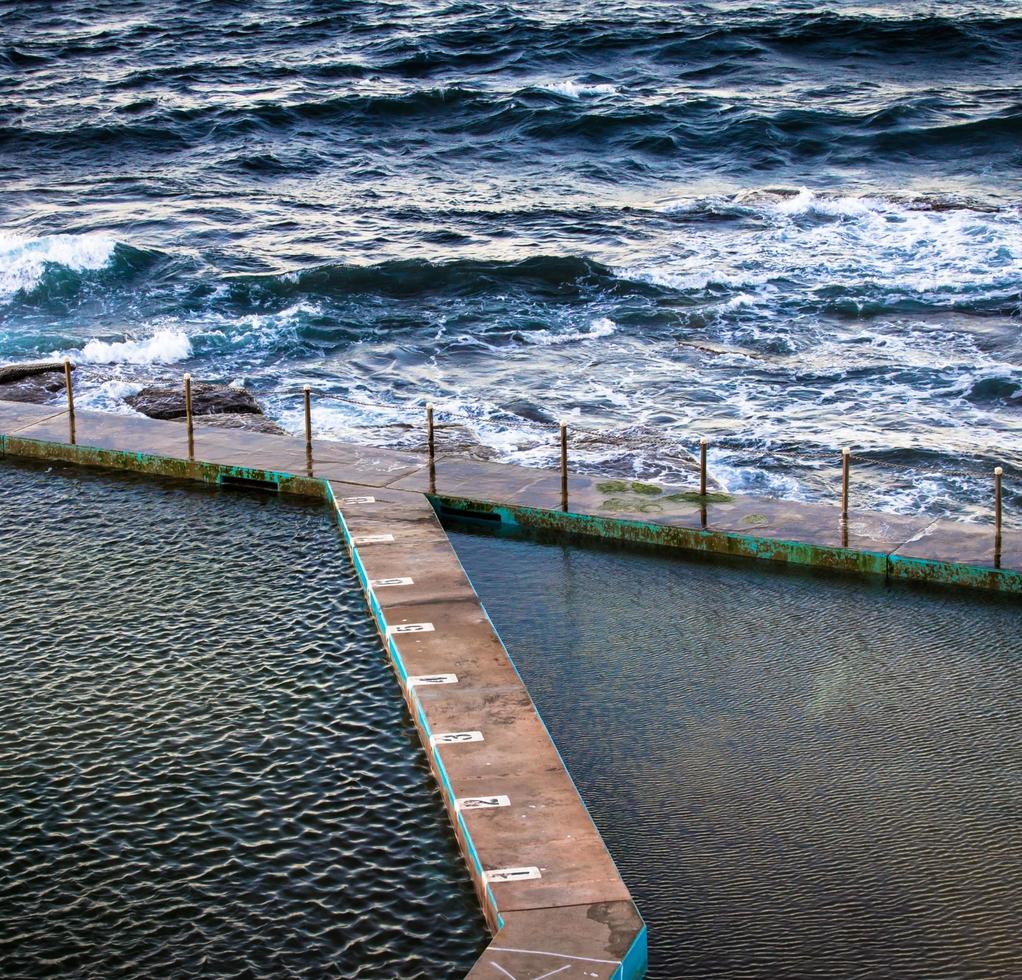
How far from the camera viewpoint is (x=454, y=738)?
10539mm

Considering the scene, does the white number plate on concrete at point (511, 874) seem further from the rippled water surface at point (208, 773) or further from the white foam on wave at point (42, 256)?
the white foam on wave at point (42, 256)

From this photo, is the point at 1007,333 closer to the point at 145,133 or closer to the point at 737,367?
the point at 737,367

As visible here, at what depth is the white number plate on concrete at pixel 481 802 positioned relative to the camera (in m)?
9.64

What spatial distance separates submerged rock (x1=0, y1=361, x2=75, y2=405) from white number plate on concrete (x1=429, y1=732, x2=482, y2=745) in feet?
41.9

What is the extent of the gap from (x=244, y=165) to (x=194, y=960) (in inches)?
1401

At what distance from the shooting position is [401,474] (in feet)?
54.3

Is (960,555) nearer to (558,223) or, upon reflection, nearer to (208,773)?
(208,773)

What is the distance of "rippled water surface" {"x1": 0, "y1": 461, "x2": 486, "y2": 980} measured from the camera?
28.2 feet

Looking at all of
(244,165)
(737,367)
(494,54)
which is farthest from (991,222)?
(494,54)

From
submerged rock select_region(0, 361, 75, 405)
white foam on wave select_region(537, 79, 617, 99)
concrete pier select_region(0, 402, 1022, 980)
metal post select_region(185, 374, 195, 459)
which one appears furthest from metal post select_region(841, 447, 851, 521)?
white foam on wave select_region(537, 79, 617, 99)

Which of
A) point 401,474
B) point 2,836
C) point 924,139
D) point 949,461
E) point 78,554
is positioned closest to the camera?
point 2,836

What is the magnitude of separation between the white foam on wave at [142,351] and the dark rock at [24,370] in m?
2.66

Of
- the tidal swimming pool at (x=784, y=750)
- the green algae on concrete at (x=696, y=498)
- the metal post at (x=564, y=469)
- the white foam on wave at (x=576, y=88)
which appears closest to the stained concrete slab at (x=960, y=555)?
the tidal swimming pool at (x=784, y=750)

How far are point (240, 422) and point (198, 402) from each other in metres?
1.19
